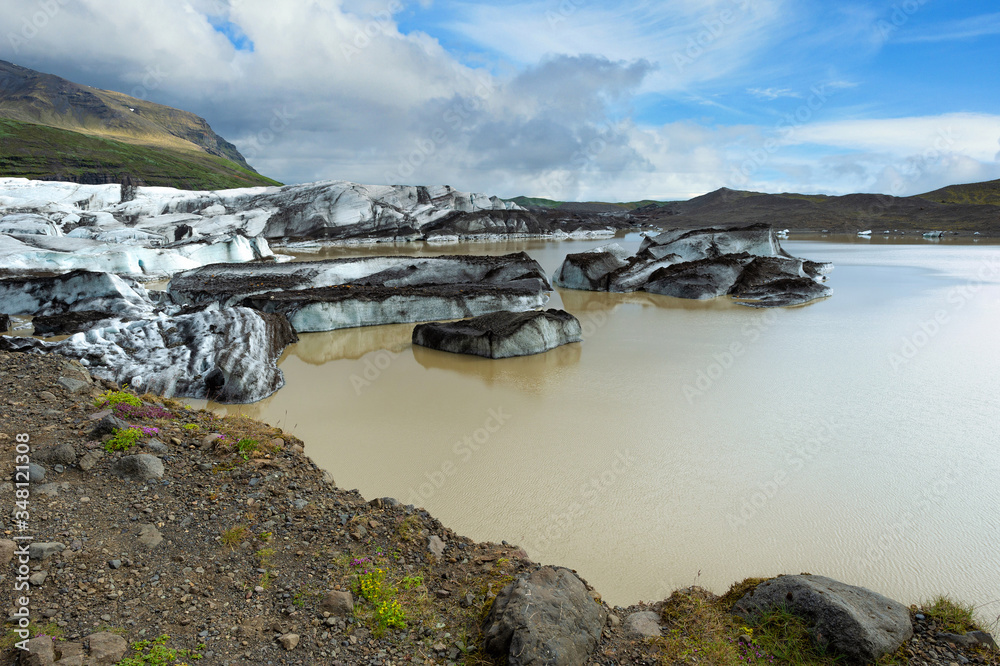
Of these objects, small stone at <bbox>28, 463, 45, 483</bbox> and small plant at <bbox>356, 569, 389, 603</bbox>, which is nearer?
small plant at <bbox>356, 569, 389, 603</bbox>

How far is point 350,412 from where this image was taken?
731 cm

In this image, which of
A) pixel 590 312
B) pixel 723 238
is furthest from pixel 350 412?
pixel 723 238

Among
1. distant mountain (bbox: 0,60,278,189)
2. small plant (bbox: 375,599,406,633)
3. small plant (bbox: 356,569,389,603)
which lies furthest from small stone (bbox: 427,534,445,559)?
distant mountain (bbox: 0,60,278,189)

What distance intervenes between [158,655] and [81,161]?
239ft

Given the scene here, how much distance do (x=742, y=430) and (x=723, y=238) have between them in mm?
18496

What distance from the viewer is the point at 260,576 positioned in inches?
121

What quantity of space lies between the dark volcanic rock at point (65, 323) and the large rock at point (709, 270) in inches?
560

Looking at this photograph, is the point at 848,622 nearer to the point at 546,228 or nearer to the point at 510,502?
the point at 510,502

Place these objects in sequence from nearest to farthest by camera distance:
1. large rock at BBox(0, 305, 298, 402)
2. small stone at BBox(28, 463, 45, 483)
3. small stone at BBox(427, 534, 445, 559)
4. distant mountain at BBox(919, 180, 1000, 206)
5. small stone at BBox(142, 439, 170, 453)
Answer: small stone at BBox(28, 463, 45, 483)
small stone at BBox(427, 534, 445, 559)
small stone at BBox(142, 439, 170, 453)
large rock at BBox(0, 305, 298, 402)
distant mountain at BBox(919, 180, 1000, 206)

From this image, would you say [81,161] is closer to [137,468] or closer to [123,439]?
[123,439]

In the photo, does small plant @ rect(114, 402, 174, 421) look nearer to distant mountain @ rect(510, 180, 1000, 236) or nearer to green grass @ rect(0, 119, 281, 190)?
distant mountain @ rect(510, 180, 1000, 236)

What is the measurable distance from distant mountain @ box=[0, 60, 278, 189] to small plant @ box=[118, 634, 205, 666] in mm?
66046

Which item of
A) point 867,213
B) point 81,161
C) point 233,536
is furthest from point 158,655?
point 867,213

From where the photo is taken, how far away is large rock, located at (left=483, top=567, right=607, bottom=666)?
2621 millimetres
